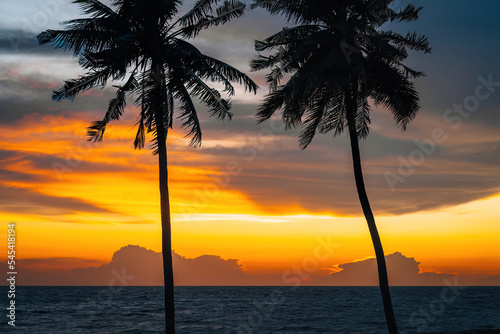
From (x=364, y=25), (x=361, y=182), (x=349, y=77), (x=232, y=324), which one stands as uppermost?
(x=364, y=25)

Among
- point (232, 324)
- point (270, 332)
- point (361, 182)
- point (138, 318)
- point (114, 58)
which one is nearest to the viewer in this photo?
point (114, 58)

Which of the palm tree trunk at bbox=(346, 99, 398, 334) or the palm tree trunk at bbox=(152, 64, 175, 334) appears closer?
the palm tree trunk at bbox=(152, 64, 175, 334)

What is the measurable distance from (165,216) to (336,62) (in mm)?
7708

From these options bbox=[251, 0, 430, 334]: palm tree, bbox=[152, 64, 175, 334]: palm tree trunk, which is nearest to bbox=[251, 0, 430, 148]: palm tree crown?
bbox=[251, 0, 430, 334]: palm tree

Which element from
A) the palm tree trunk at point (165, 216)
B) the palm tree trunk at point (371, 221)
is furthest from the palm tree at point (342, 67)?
the palm tree trunk at point (165, 216)

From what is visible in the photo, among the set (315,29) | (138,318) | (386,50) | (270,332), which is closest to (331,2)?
(315,29)

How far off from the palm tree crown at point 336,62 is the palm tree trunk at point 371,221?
846 mm

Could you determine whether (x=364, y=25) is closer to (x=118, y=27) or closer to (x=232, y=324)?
(x=118, y=27)

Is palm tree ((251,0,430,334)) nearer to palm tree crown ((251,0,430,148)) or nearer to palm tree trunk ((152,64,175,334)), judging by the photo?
palm tree crown ((251,0,430,148))

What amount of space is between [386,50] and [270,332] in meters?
34.6

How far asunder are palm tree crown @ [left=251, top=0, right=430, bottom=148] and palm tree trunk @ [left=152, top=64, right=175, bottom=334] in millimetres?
4370

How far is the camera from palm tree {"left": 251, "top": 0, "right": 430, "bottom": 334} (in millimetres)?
17156

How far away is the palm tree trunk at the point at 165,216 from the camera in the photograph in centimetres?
1580

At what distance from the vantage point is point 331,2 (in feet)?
58.0
